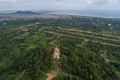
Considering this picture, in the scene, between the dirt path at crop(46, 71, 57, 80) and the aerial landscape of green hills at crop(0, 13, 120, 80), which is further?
the aerial landscape of green hills at crop(0, 13, 120, 80)

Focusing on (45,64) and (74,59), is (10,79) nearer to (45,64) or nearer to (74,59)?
(45,64)

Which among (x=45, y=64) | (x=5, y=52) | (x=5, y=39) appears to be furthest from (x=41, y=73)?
(x=5, y=39)

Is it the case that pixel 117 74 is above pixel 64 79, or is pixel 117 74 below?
Answer: below

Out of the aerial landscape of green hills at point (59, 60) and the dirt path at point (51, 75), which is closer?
the dirt path at point (51, 75)

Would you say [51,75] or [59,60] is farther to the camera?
[59,60]

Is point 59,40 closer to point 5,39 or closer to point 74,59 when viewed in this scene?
point 5,39

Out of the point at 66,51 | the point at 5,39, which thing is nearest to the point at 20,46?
the point at 5,39

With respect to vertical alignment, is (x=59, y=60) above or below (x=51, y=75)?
above

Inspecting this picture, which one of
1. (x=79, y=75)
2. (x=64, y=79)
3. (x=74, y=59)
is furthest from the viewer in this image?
(x=74, y=59)

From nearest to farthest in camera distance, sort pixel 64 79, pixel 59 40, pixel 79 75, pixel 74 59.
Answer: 1. pixel 64 79
2. pixel 79 75
3. pixel 74 59
4. pixel 59 40

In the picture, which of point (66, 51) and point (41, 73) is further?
point (66, 51)
